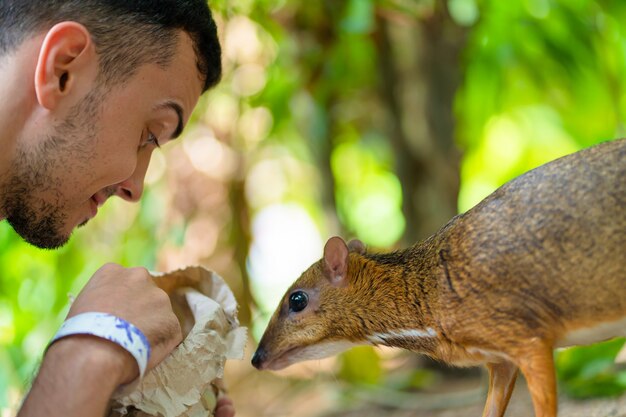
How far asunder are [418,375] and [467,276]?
1969mm

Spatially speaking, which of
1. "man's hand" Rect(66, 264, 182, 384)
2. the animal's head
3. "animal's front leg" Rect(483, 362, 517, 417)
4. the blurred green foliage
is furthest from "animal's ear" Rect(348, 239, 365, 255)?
the blurred green foliage

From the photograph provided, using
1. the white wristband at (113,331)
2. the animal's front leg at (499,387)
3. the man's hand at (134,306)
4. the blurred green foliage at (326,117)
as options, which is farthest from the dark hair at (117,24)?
the animal's front leg at (499,387)

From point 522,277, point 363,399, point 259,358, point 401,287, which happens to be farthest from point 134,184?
point 363,399

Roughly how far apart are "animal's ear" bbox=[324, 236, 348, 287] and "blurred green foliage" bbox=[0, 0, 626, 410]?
1.02 meters

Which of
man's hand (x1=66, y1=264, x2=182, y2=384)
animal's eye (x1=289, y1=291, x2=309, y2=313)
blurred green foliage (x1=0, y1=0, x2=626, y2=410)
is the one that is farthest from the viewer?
blurred green foliage (x1=0, y1=0, x2=626, y2=410)

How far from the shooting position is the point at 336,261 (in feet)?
7.44

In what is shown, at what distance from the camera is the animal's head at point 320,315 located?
2.19 m

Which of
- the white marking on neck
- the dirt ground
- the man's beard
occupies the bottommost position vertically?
the dirt ground

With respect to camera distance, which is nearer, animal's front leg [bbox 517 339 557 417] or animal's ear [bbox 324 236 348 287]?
animal's front leg [bbox 517 339 557 417]

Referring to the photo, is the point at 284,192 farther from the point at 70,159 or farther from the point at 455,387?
the point at 70,159

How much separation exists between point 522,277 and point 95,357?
0.95 meters

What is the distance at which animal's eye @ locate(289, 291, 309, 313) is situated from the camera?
2299 millimetres

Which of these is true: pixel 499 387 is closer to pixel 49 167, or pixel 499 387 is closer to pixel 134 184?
pixel 134 184

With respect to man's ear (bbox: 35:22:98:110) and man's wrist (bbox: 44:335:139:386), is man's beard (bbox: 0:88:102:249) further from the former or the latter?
man's wrist (bbox: 44:335:139:386)
